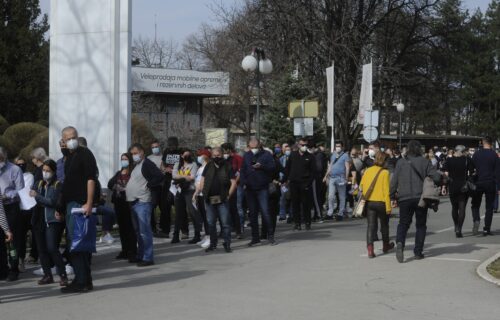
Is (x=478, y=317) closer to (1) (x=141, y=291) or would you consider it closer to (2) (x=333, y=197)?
(1) (x=141, y=291)

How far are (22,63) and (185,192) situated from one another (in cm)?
2041

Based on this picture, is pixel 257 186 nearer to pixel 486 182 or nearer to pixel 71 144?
pixel 486 182

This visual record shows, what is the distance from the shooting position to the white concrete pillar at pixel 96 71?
1686 centimetres

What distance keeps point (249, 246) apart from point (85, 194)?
17.2 ft

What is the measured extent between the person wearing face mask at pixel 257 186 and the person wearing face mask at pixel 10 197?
465 centimetres

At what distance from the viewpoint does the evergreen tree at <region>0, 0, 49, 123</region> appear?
32469 millimetres

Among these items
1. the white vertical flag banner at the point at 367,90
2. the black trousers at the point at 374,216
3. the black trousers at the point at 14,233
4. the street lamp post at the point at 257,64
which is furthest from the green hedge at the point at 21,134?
the black trousers at the point at 374,216

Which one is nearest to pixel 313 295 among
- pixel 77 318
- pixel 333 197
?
pixel 77 318

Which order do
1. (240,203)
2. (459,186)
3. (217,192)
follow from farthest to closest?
(240,203)
(459,186)
(217,192)

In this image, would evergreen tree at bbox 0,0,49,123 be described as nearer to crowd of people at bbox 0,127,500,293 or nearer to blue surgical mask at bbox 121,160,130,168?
crowd of people at bbox 0,127,500,293

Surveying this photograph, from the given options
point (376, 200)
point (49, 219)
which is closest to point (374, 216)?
point (376, 200)

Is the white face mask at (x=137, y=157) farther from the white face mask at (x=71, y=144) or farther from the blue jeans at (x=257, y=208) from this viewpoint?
the blue jeans at (x=257, y=208)

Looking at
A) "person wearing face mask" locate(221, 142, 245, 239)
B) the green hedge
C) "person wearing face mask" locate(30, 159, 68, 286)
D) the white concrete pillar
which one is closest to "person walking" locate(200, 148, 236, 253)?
"person wearing face mask" locate(221, 142, 245, 239)

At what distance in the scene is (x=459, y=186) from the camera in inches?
609
